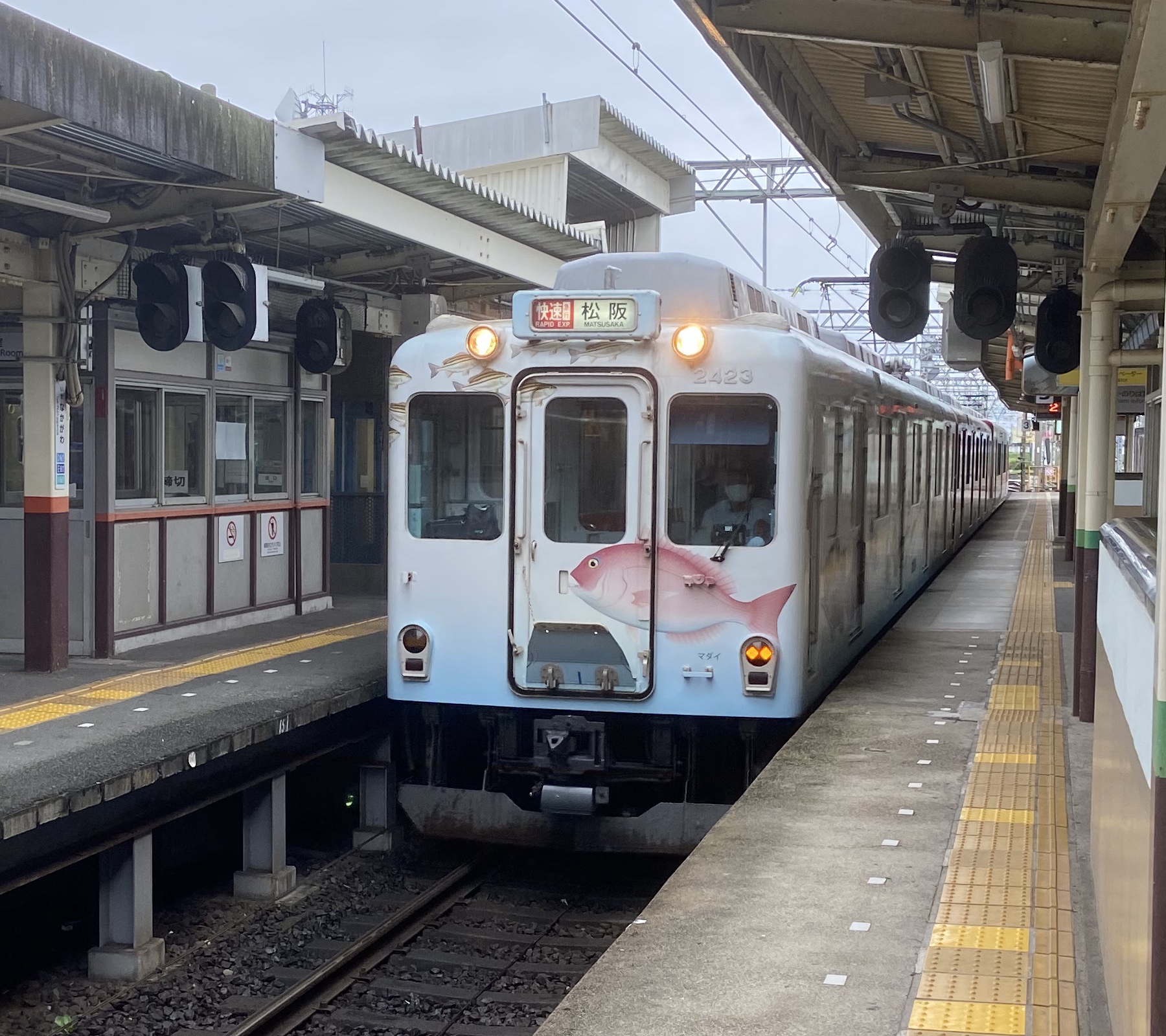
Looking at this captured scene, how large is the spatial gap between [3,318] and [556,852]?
496cm

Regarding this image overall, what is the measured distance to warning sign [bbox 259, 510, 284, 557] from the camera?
37.2 ft

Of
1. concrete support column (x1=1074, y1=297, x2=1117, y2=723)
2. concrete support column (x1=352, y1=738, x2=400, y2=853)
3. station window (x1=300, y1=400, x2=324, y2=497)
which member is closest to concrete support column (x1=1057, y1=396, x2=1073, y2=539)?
station window (x1=300, y1=400, x2=324, y2=497)

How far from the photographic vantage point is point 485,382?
7.09m

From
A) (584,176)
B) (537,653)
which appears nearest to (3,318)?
(537,653)

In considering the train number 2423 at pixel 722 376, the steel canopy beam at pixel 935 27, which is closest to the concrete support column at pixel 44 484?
the train number 2423 at pixel 722 376

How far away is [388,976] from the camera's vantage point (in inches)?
250

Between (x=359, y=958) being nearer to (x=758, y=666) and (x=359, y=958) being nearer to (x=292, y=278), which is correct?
(x=758, y=666)

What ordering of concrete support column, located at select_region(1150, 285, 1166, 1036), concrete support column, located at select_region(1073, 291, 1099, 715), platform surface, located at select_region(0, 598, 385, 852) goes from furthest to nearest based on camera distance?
concrete support column, located at select_region(1073, 291, 1099, 715) < platform surface, located at select_region(0, 598, 385, 852) < concrete support column, located at select_region(1150, 285, 1166, 1036)

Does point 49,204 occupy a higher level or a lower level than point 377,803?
higher

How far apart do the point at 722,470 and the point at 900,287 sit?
279cm

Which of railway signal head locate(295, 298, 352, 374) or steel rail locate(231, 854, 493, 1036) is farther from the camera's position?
railway signal head locate(295, 298, 352, 374)

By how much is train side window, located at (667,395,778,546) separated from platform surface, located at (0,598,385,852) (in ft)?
7.97

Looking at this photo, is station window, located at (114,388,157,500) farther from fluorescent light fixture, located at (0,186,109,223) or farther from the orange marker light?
the orange marker light

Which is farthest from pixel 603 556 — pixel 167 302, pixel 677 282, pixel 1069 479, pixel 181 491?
pixel 1069 479
